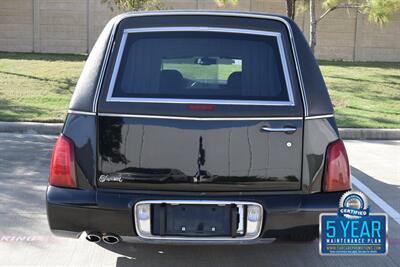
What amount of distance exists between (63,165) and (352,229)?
1.86 meters

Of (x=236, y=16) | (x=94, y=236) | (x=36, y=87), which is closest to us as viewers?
(x=94, y=236)

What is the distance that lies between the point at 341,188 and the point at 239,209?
0.68 meters

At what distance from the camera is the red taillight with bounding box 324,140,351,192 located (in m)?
3.44

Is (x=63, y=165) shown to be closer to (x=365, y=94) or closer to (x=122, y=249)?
(x=122, y=249)

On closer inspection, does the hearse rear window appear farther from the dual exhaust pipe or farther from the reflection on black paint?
the dual exhaust pipe

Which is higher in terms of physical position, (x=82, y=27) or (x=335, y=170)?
(x=335, y=170)

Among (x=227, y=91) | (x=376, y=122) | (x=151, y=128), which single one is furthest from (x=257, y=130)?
(x=376, y=122)

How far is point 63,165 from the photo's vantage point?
3445mm

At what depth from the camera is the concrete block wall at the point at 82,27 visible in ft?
79.0

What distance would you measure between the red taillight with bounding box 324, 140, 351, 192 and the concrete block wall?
21401 mm

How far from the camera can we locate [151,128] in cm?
334

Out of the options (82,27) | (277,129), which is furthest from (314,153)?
(82,27)

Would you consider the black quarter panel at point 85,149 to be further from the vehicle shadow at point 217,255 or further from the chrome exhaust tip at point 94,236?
the vehicle shadow at point 217,255

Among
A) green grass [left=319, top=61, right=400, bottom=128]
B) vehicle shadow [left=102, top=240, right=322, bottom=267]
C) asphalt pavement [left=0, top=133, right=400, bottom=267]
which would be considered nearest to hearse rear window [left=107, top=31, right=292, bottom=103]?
asphalt pavement [left=0, top=133, right=400, bottom=267]
